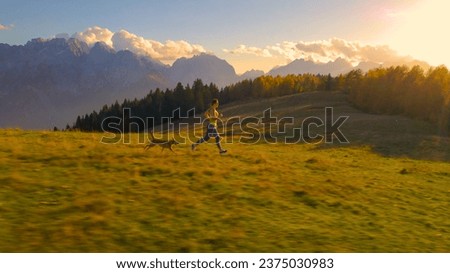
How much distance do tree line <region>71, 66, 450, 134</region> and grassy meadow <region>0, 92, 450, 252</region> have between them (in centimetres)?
5876

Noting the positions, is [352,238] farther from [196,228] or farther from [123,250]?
[123,250]

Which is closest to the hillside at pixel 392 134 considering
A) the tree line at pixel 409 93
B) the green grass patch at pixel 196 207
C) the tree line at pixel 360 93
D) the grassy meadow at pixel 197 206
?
the tree line at pixel 409 93

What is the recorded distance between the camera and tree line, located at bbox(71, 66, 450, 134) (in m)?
72.9

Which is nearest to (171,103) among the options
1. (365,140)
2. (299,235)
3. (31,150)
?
(365,140)

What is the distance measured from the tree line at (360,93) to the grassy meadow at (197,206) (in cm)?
5876

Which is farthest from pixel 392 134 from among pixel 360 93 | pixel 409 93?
pixel 360 93

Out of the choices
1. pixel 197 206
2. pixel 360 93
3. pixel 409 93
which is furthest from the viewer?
pixel 360 93

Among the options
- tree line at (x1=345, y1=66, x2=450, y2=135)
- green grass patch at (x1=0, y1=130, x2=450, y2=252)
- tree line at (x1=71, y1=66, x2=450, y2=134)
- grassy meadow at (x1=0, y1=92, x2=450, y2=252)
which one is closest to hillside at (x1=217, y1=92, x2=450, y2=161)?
tree line at (x1=345, y1=66, x2=450, y2=135)

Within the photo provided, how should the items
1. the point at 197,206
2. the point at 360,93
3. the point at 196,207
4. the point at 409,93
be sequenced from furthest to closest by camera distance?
the point at 360,93
the point at 409,93
the point at 197,206
the point at 196,207

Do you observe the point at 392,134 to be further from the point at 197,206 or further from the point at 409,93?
the point at 197,206

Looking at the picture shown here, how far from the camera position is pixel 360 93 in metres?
99.6

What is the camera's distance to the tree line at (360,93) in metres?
72.9

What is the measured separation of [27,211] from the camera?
8.98 meters

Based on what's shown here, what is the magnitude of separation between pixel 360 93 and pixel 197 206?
316 ft
